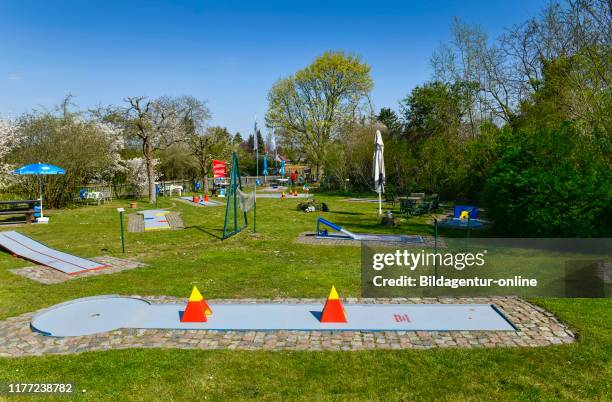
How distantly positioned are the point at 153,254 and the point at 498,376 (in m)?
9.58

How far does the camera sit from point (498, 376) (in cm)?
502

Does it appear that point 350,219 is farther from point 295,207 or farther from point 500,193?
point 500,193

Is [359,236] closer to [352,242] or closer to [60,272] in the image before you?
[352,242]

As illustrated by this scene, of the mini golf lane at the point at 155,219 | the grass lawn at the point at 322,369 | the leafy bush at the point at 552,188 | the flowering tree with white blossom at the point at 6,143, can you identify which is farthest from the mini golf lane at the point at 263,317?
the flowering tree with white blossom at the point at 6,143

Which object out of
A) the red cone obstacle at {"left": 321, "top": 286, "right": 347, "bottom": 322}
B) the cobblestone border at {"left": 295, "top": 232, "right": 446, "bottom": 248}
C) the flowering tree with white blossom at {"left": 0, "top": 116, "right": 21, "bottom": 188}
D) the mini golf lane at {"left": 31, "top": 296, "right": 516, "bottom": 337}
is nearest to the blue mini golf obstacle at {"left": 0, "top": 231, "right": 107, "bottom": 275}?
the mini golf lane at {"left": 31, "top": 296, "right": 516, "bottom": 337}

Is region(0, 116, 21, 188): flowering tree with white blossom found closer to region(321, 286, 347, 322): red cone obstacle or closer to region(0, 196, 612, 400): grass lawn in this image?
region(0, 196, 612, 400): grass lawn

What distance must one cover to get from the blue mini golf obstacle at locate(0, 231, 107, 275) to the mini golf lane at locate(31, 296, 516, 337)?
2.72 m

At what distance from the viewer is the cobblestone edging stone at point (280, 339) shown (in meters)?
5.90

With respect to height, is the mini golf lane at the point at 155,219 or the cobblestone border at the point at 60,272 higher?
the mini golf lane at the point at 155,219

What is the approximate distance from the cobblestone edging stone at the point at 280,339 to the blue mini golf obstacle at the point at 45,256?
363 cm

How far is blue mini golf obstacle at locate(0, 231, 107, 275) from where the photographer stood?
33.7 feet

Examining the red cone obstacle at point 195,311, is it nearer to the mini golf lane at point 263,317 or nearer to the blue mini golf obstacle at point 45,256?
the mini golf lane at point 263,317

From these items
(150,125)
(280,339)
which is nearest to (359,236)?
(280,339)

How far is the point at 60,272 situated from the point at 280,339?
6625mm
